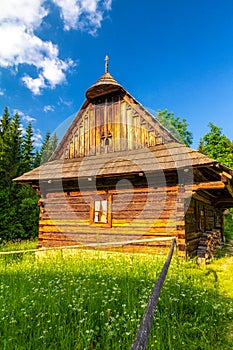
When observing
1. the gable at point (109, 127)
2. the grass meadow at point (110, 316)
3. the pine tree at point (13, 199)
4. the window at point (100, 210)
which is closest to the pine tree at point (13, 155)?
the pine tree at point (13, 199)

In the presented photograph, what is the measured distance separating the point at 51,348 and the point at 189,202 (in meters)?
6.64

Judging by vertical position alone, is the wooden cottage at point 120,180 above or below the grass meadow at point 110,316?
above

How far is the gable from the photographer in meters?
9.82

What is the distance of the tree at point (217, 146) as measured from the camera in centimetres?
2798

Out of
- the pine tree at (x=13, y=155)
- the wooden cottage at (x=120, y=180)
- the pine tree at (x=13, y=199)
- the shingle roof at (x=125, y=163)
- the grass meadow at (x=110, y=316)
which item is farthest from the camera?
the pine tree at (x=13, y=155)

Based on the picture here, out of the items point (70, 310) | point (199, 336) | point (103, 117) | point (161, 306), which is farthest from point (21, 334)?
point (103, 117)

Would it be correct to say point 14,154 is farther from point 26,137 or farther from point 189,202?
point 189,202

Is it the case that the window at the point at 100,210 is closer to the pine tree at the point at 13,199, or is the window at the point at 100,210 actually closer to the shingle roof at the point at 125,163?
the shingle roof at the point at 125,163

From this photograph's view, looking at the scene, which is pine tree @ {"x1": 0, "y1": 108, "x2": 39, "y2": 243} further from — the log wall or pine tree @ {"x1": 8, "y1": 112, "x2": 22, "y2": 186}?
the log wall

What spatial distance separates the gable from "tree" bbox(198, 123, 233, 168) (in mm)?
20511

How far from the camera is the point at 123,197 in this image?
9.32 metres

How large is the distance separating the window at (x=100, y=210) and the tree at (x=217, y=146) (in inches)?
854

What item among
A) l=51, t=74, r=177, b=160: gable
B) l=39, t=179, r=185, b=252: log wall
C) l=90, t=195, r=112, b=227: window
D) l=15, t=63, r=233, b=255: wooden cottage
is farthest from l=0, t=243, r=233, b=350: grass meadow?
l=51, t=74, r=177, b=160: gable

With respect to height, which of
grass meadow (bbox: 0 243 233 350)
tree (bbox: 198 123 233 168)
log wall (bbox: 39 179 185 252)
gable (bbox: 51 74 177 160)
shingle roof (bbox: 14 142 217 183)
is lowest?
grass meadow (bbox: 0 243 233 350)
